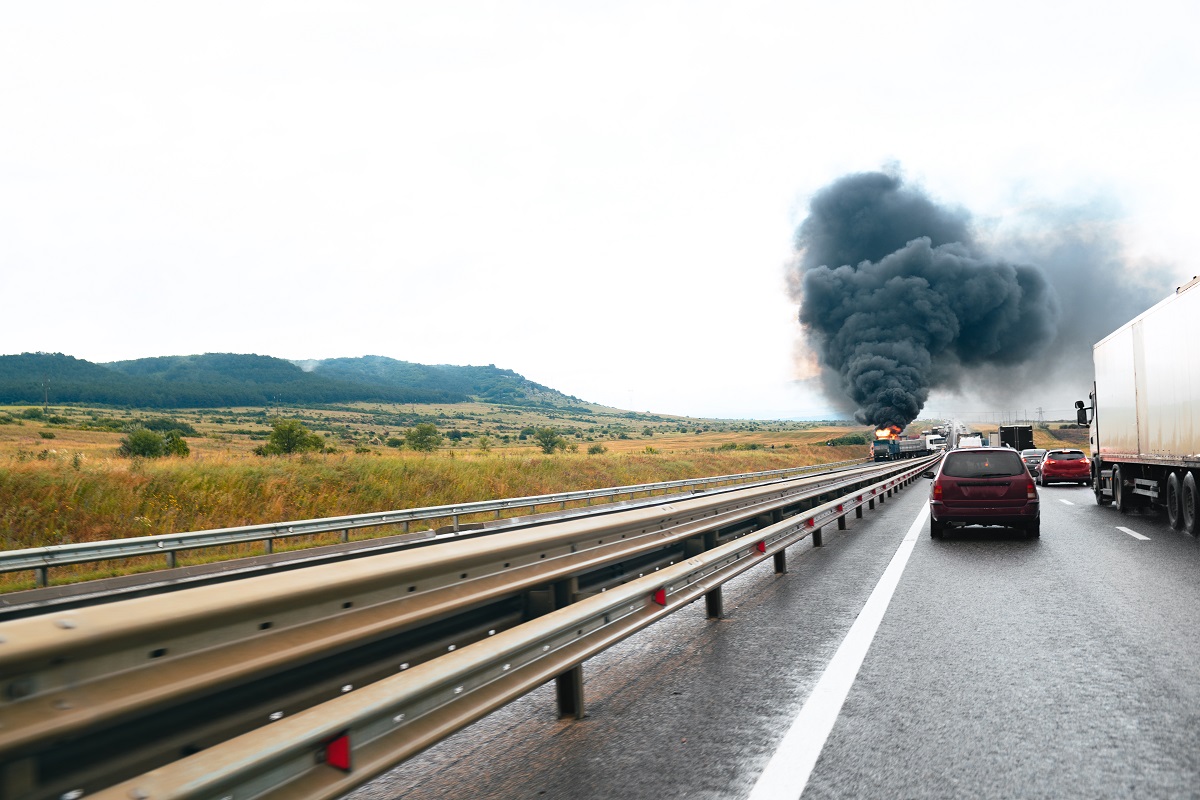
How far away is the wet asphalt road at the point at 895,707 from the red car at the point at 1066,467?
2768 centimetres

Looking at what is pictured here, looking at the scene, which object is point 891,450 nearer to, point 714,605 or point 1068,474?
point 1068,474

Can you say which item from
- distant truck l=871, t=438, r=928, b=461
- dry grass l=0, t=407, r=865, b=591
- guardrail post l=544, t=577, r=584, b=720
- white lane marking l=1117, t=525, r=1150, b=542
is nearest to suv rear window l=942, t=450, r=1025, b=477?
white lane marking l=1117, t=525, r=1150, b=542

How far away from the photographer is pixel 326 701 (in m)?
3.14

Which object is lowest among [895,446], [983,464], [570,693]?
[570,693]

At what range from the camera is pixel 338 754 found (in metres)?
2.88

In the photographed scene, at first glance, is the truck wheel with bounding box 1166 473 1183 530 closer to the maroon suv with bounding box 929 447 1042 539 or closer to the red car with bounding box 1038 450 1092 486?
the maroon suv with bounding box 929 447 1042 539

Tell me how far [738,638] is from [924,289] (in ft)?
294

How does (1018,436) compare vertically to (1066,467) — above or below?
above

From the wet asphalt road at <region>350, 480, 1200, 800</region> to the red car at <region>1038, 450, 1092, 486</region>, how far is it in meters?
27.7

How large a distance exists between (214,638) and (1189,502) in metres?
15.8

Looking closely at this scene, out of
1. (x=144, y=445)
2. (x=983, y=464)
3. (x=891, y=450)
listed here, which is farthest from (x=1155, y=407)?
(x=891, y=450)

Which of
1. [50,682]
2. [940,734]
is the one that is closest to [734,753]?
[940,734]

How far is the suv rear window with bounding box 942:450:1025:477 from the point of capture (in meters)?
14.6

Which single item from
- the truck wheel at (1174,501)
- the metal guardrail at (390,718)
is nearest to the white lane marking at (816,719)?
the metal guardrail at (390,718)
